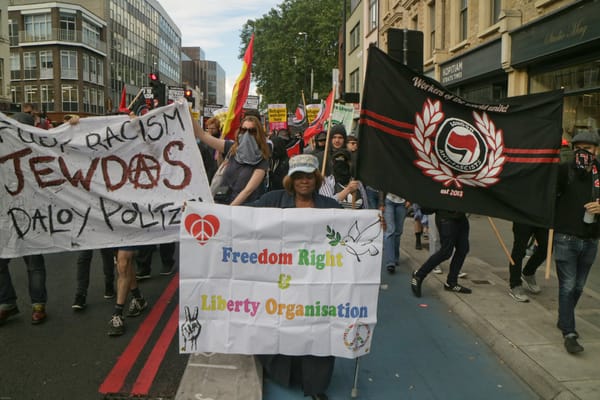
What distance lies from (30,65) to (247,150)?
200 feet

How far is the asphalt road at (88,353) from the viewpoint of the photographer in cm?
372

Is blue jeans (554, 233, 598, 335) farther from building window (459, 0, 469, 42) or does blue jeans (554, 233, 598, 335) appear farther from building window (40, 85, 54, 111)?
building window (40, 85, 54, 111)

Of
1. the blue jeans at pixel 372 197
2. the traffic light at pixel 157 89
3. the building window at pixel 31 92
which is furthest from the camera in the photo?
the building window at pixel 31 92

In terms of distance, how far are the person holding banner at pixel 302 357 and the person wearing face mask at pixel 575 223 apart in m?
2.07

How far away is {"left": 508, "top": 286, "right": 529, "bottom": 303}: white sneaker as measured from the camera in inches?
224

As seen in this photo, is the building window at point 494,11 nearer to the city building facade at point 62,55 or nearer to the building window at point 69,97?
the city building facade at point 62,55

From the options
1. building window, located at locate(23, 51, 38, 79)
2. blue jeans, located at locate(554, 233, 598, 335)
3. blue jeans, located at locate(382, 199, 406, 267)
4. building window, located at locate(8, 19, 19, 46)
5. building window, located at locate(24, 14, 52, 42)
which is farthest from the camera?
building window, located at locate(8, 19, 19, 46)

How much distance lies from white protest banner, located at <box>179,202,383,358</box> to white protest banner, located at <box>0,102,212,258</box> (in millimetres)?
1063

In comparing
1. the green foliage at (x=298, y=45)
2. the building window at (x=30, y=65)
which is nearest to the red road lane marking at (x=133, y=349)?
the green foliage at (x=298, y=45)

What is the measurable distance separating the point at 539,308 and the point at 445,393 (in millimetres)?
2245

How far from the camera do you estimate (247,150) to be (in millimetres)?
5195

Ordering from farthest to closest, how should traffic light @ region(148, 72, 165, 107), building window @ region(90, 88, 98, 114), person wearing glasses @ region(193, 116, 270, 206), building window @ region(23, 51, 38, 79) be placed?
building window @ region(90, 88, 98, 114)
building window @ region(23, 51, 38, 79)
traffic light @ region(148, 72, 165, 107)
person wearing glasses @ region(193, 116, 270, 206)

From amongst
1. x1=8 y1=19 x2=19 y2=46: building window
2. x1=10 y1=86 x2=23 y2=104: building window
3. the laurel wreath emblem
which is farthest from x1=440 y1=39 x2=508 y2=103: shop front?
x1=8 y1=19 x2=19 y2=46: building window

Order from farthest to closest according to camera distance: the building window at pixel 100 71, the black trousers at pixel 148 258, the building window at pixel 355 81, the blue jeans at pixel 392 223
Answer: the building window at pixel 100 71, the building window at pixel 355 81, the blue jeans at pixel 392 223, the black trousers at pixel 148 258
